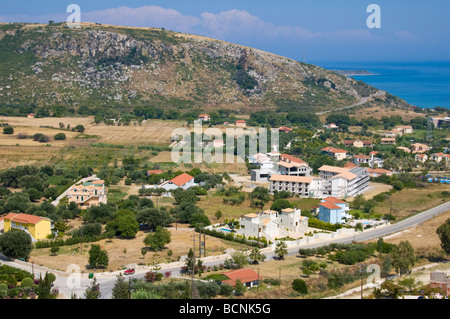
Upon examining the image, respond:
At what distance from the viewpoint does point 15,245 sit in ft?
83.5

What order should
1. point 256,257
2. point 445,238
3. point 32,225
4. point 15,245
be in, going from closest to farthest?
point 15,245 < point 256,257 < point 445,238 < point 32,225

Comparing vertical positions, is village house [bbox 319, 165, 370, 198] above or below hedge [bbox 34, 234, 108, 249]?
above

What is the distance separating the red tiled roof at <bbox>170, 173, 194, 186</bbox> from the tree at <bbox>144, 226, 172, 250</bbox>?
43.0 ft

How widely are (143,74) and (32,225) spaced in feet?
192

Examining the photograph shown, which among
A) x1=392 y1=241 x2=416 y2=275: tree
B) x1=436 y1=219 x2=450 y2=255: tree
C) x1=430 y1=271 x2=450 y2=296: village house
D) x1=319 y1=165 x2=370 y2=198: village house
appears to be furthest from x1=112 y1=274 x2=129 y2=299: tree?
x1=319 y1=165 x2=370 y2=198: village house

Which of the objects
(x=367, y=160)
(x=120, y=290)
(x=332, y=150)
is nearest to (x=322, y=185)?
(x=367, y=160)

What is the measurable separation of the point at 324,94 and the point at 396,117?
1693 cm

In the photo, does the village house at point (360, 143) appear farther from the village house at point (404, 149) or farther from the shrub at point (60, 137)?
the shrub at point (60, 137)

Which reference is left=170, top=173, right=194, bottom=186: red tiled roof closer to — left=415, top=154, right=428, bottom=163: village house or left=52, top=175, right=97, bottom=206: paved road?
left=52, top=175, right=97, bottom=206: paved road

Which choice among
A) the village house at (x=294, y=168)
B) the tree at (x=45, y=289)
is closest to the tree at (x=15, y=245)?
the tree at (x=45, y=289)

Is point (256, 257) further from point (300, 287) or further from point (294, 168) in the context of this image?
point (294, 168)

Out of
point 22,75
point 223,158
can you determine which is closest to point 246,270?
point 223,158

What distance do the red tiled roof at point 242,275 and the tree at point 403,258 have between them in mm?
6457

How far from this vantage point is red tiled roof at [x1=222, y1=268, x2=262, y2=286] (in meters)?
22.4
